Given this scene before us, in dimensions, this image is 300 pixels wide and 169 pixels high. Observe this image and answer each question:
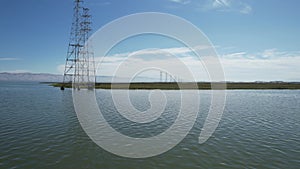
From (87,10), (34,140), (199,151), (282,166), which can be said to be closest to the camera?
(282,166)

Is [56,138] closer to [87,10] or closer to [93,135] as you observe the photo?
[93,135]

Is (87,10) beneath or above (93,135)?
above

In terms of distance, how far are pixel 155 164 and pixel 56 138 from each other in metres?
7.36

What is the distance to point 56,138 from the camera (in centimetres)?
1312

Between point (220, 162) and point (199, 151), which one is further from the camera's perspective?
point (199, 151)

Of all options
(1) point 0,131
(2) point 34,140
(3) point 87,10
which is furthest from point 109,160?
(3) point 87,10

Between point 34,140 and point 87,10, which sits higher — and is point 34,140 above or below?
below

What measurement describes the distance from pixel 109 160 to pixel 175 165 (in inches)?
125

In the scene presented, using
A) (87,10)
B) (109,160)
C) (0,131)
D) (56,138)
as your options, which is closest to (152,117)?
(56,138)

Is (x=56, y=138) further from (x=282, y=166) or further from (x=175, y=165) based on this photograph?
(x=282, y=166)

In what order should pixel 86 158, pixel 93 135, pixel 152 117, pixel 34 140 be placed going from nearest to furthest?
1. pixel 86 158
2. pixel 34 140
3. pixel 93 135
4. pixel 152 117

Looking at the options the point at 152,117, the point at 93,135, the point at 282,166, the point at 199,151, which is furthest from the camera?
the point at 152,117

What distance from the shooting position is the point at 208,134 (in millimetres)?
14547

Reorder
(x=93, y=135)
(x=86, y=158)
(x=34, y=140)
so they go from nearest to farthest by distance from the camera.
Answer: (x=86, y=158)
(x=34, y=140)
(x=93, y=135)
